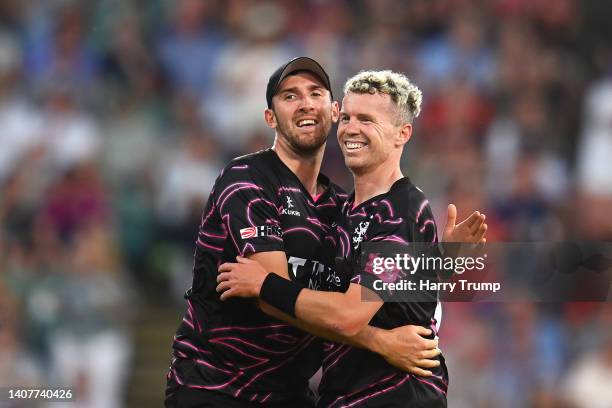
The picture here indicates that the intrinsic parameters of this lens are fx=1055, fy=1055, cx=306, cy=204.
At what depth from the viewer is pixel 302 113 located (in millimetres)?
5375

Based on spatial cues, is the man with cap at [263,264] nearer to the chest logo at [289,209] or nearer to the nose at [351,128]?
the chest logo at [289,209]

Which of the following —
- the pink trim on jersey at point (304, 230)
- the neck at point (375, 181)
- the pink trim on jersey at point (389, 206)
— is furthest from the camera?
the pink trim on jersey at point (304, 230)

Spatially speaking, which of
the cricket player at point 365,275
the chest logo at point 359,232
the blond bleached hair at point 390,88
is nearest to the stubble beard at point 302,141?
the cricket player at point 365,275

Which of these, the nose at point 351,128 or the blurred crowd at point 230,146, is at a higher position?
the blurred crowd at point 230,146

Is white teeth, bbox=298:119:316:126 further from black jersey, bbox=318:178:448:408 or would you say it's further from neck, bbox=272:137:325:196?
black jersey, bbox=318:178:448:408

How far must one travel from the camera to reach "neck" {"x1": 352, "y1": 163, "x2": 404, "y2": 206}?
4.96m

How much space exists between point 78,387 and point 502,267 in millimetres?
3745

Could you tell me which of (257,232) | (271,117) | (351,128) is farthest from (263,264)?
(271,117)

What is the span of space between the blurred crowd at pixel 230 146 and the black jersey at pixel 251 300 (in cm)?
340

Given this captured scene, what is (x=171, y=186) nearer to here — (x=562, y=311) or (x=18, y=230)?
(x=18, y=230)

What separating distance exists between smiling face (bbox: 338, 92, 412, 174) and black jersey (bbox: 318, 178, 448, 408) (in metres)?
0.16

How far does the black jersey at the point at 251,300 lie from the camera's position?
5.12 meters

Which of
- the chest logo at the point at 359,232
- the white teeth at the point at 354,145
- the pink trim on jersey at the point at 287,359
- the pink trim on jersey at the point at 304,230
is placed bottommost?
the pink trim on jersey at the point at 287,359

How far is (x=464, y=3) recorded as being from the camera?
10844 mm
